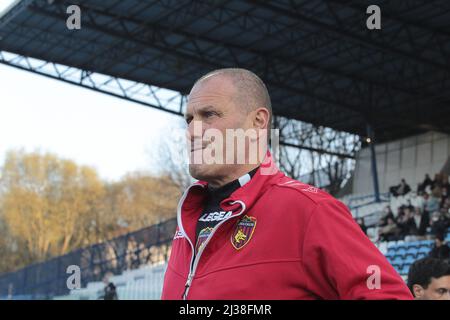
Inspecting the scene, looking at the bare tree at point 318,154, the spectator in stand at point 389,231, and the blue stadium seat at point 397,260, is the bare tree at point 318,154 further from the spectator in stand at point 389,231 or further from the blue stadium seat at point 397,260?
the blue stadium seat at point 397,260

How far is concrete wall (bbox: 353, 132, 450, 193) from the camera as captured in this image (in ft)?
105

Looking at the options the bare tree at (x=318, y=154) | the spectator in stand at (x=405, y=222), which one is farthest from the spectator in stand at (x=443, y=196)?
the bare tree at (x=318, y=154)

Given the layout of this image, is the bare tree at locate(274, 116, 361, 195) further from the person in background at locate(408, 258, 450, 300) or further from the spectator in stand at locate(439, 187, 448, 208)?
the person in background at locate(408, 258, 450, 300)

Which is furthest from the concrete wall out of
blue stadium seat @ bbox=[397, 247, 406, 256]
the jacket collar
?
the jacket collar

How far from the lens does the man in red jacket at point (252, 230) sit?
5.44 feet

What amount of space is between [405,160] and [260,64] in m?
13.6

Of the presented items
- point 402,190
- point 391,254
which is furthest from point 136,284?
point 402,190

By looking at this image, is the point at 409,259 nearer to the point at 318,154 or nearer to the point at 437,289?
the point at 437,289

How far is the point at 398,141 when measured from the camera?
35062mm

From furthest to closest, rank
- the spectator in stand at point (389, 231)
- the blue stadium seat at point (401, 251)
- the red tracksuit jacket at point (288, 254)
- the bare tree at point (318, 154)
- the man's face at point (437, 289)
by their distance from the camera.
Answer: the bare tree at point (318, 154) < the spectator in stand at point (389, 231) < the blue stadium seat at point (401, 251) < the man's face at point (437, 289) < the red tracksuit jacket at point (288, 254)

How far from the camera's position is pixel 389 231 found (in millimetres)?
20375

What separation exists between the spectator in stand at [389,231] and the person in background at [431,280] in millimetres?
15213
